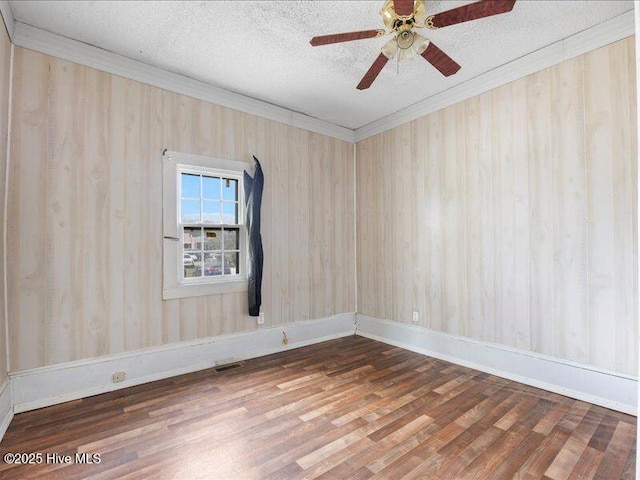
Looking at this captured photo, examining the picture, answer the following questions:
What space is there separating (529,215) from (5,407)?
14.7 ft

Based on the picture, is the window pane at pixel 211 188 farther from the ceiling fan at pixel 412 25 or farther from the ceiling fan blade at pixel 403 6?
the ceiling fan blade at pixel 403 6

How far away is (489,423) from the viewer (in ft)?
7.46

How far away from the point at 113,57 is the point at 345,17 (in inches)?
84.0

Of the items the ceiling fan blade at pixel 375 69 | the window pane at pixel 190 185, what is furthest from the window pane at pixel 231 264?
the ceiling fan blade at pixel 375 69

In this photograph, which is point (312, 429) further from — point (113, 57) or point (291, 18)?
point (113, 57)

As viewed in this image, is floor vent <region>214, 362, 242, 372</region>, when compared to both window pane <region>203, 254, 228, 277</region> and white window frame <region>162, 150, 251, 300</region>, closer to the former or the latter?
white window frame <region>162, 150, 251, 300</region>

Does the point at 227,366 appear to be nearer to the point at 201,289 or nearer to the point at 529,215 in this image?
the point at 201,289

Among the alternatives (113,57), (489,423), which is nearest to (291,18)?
(113,57)

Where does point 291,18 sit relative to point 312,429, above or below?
above

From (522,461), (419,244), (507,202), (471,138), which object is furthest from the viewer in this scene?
(419,244)

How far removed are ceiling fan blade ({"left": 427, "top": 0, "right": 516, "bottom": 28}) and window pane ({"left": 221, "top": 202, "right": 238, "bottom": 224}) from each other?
258 cm

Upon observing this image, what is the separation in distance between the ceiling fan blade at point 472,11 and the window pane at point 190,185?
2.58 meters

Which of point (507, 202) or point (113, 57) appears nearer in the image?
point (113, 57)

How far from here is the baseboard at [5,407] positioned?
2170mm
